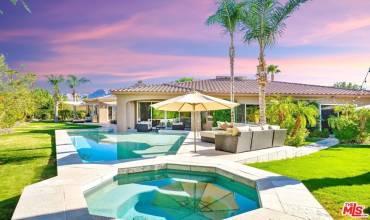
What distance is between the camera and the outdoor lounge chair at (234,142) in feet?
38.9

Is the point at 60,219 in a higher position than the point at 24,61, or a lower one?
lower

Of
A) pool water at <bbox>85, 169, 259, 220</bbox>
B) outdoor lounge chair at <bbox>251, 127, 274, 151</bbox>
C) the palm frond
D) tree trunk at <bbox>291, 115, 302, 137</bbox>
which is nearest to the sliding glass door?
the palm frond

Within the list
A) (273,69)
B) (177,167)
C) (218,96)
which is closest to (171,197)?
(177,167)

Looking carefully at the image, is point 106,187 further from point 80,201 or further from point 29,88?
point 29,88

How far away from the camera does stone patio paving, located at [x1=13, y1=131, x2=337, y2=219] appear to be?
17.7 feet

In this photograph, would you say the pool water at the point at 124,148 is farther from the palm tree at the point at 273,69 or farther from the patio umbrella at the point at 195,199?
the palm tree at the point at 273,69

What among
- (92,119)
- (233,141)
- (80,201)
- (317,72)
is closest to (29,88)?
(92,119)

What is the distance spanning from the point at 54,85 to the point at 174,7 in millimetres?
42535

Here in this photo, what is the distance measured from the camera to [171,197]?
763 centimetres

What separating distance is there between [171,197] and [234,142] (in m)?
5.05

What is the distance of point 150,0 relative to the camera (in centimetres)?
1795

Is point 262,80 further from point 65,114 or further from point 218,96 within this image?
point 65,114

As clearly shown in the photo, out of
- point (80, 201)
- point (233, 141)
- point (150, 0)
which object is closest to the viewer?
point (80, 201)

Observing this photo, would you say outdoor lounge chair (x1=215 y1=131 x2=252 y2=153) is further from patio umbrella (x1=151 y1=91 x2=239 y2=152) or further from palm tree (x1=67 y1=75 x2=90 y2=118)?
palm tree (x1=67 y1=75 x2=90 y2=118)
